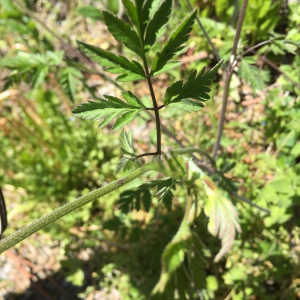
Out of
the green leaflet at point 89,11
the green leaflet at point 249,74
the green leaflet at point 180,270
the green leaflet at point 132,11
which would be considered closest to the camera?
the green leaflet at point 180,270

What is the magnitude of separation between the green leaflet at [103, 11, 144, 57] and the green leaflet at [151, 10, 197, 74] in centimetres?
6

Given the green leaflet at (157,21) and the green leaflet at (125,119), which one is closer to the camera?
the green leaflet at (157,21)

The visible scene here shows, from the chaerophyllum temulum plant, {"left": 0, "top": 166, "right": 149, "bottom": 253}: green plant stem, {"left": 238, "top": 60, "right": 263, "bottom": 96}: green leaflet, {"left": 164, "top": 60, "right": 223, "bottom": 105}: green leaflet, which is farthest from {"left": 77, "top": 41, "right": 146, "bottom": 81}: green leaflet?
{"left": 238, "top": 60, "right": 263, "bottom": 96}: green leaflet

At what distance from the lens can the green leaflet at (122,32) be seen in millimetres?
838

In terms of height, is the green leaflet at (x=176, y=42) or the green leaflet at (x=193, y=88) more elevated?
the green leaflet at (x=176, y=42)

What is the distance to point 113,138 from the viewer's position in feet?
10.1

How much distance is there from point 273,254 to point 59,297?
173cm

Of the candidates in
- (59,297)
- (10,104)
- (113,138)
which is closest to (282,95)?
(113,138)

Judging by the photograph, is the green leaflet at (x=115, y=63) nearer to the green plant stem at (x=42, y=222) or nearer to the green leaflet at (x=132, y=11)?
the green leaflet at (x=132, y=11)

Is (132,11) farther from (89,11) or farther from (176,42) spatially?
(89,11)

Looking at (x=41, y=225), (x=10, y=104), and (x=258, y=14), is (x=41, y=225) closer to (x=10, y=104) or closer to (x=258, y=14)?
(x=258, y=14)

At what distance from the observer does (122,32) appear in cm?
87

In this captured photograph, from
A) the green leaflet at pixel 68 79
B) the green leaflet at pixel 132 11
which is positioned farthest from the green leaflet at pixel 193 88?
the green leaflet at pixel 68 79

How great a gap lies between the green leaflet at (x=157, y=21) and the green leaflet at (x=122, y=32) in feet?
0.10
